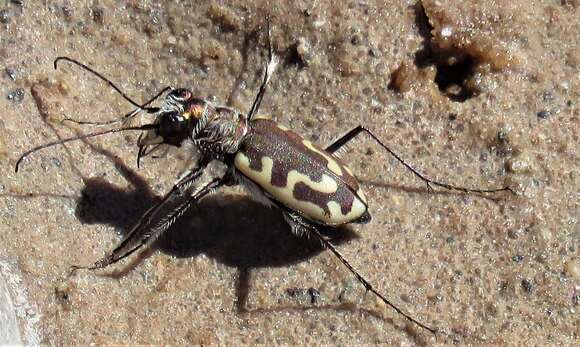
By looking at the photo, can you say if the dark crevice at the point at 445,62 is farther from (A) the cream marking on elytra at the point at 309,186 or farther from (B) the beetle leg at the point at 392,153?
(A) the cream marking on elytra at the point at 309,186

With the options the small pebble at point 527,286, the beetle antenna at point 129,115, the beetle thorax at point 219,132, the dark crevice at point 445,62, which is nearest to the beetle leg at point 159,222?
the beetle thorax at point 219,132

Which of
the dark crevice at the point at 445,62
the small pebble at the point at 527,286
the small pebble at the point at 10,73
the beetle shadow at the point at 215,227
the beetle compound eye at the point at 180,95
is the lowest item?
the beetle shadow at the point at 215,227

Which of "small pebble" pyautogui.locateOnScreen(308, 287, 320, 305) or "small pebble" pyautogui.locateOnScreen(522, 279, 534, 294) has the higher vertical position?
"small pebble" pyautogui.locateOnScreen(522, 279, 534, 294)

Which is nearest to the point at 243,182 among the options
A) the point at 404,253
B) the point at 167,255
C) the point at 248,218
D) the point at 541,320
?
the point at 248,218

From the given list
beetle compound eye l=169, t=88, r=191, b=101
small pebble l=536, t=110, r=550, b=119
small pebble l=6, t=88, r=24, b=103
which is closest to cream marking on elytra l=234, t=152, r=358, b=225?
beetle compound eye l=169, t=88, r=191, b=101

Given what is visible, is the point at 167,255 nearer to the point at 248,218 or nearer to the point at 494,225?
the point at 248,218

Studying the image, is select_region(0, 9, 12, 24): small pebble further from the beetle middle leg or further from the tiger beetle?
the beetle middle leg
